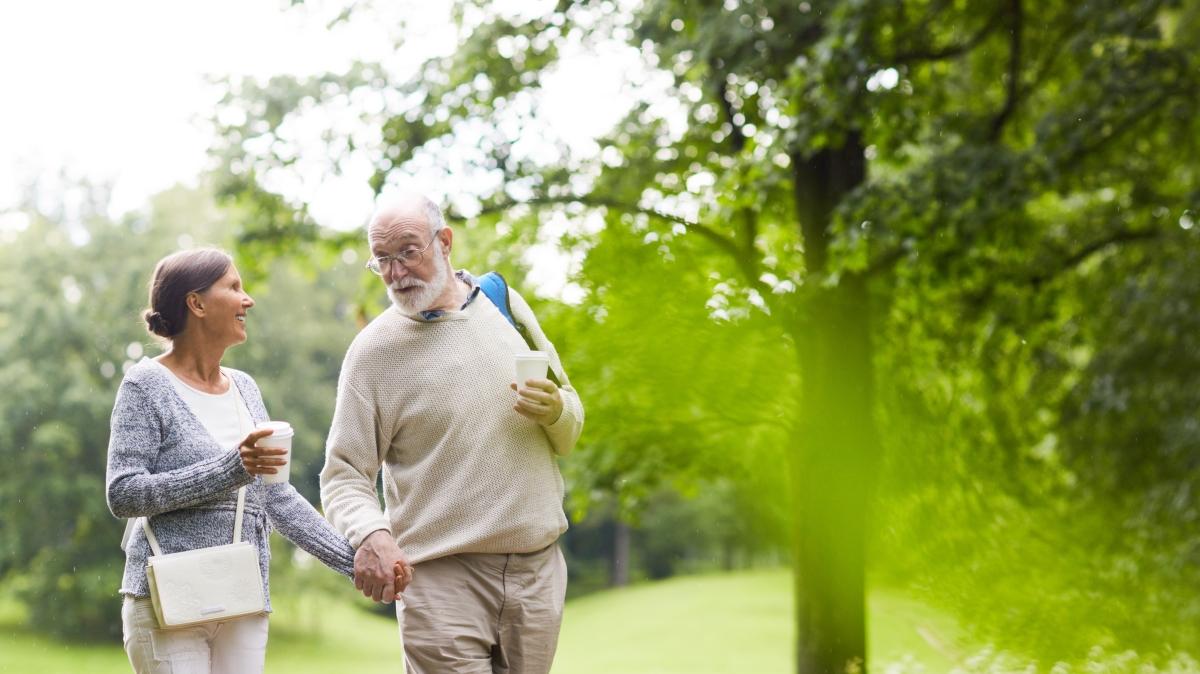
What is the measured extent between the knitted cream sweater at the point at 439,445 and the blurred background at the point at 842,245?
4.17 meters

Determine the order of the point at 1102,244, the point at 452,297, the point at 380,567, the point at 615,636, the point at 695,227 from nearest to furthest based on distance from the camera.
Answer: the point at 380,567 < the point at 452,297 < the point at 695,227 < the point at 1102,244 < the point at 615,636

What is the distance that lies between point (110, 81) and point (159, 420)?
34.2 m

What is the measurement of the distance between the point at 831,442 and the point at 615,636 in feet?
91.5

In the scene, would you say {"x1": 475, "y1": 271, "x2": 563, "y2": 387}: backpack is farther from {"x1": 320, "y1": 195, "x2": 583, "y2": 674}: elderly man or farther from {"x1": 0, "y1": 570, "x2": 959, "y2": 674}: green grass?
{"x1": 0, "y1": 570, "x2": 959, "y2": 674}: green grass

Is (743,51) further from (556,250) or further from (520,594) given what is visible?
(520,594)

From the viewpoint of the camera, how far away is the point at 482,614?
2863 millimetres

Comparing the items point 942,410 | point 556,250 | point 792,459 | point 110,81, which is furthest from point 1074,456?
point 110,81

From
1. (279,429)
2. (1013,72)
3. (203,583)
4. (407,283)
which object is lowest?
(203,583)

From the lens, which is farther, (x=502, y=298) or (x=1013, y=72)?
(x=1013, y=72)

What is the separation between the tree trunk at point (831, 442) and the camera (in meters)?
8.09

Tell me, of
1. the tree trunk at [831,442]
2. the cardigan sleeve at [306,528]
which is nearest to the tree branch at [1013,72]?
the tree trunk at [831,442]

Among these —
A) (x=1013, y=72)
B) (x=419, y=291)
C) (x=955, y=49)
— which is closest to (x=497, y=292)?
(x=419, y=291)

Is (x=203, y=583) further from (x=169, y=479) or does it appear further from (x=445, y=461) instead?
(x=445, y=461)

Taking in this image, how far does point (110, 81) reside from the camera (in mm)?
33906
